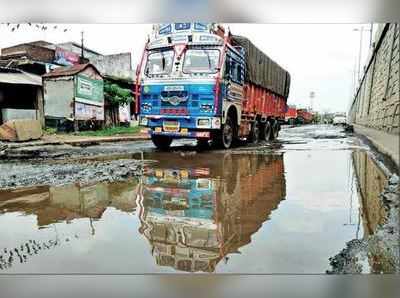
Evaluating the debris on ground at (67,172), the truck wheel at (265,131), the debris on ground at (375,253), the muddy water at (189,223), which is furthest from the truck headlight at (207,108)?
the debris on ground at (375,253)

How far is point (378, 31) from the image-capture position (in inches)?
128

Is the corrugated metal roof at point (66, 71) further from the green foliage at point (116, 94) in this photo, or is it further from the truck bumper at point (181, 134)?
the truck bumper at point (181, 134)

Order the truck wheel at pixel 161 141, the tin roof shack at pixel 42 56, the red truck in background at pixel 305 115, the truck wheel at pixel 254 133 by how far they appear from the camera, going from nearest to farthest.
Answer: the tin roof shack at pixel 42 56 < the red truck in background at pixel 305 115 < the truck wheel at pixel 161 141 < the truck wheel at pixel 254 133

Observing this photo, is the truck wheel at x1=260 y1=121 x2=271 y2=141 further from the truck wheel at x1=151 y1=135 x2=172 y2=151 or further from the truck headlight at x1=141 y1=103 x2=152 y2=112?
the truck headlight at x1=141 y1=103 x2=152 y2=112

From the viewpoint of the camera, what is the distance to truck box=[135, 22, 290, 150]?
5488 millimetres

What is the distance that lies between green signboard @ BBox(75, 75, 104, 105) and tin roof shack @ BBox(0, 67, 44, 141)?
1.34 ft

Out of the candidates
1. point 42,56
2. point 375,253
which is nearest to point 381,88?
point 375,253

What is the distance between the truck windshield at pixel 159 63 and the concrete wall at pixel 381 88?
8.69 ft

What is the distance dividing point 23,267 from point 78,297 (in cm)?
38

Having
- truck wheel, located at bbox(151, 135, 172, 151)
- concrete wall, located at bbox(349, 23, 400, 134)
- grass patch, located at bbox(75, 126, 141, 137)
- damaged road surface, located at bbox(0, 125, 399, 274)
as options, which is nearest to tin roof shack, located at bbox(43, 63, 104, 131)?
grass patch, located at bbox(75, 126, 141, 137)

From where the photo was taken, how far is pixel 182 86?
5.91 m

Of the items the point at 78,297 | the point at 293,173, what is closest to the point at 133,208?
the point at 78,297

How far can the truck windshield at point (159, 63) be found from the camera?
5.60m

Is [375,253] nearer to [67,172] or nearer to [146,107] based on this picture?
[67,172]
